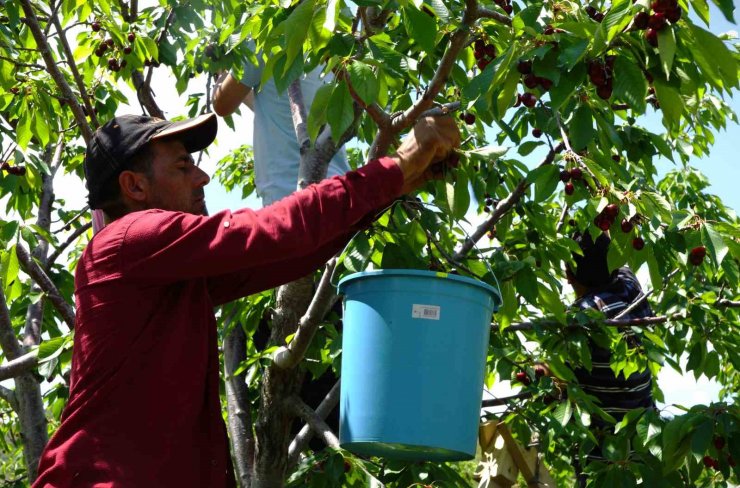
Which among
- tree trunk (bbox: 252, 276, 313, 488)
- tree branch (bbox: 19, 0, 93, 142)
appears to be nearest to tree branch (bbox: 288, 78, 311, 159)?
tree trunk (bbox: 252, 276, 313, 488)

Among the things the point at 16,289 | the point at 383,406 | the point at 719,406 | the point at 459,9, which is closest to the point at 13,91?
the point at 16,289

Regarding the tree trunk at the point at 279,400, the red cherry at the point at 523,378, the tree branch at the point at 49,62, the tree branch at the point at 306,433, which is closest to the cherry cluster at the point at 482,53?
the tree trunk at the point at 279,400

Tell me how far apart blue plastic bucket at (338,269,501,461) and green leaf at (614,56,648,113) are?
21.5 inches

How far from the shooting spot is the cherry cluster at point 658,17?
1962mm

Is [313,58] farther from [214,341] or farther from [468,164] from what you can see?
[214,341]

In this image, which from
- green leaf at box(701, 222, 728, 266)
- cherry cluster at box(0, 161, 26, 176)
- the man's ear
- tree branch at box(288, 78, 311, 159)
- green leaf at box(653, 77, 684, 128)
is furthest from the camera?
cherry cluster at box(0, 161, 26, 176)

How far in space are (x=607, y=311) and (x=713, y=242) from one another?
79.6 inches

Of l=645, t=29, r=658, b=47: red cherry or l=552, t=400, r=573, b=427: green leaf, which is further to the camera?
l=552, t=400, r=573, b=427: green leaf

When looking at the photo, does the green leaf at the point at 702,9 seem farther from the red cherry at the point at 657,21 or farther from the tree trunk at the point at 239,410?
the tree trunk at the point at 239,410

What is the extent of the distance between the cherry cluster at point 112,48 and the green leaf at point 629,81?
276 cm

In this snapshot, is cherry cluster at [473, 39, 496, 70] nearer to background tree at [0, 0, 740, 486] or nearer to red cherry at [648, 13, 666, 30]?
background tree at [0, 0, 740, 486]

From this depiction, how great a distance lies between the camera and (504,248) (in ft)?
12.5

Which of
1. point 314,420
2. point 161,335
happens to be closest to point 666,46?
point 161,335

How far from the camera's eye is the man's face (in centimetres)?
239
